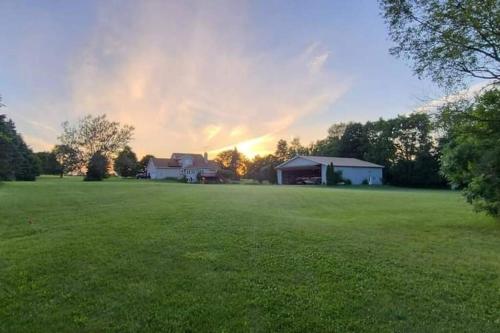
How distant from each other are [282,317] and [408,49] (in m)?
7.31

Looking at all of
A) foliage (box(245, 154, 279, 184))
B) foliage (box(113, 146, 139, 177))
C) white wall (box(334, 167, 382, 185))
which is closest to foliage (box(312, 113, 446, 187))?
white wall (box(334, 167, 382, 185))

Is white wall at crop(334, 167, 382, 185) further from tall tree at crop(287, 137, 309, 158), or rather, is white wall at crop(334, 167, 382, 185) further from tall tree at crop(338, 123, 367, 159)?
tall tree at crop(287, 137, 309, 158)

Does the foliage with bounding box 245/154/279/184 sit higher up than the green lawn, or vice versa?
the foliage with bounding box 245/154/279/184

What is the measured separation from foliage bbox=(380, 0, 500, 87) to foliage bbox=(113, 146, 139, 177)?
58153 millimetres

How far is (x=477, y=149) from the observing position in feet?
36.5

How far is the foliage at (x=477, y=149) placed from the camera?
880 cm

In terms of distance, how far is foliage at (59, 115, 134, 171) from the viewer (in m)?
55.9

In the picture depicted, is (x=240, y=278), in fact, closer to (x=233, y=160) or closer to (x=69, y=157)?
(x=69, y=157)

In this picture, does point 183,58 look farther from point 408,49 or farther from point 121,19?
point 408,49

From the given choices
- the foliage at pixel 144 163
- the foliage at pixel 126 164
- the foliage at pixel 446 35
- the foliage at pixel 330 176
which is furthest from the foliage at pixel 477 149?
the foliage at pixel 144 163

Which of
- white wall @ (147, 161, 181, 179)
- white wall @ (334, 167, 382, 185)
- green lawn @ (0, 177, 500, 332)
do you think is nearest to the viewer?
green lawn @ (0, 177, 500, 332)

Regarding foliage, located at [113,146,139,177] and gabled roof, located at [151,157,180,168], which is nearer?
foliage, located at [113,146,139,177]

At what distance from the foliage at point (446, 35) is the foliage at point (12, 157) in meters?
29.6

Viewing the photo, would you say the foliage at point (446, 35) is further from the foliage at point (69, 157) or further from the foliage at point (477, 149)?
the foliage at point (69, 157)
